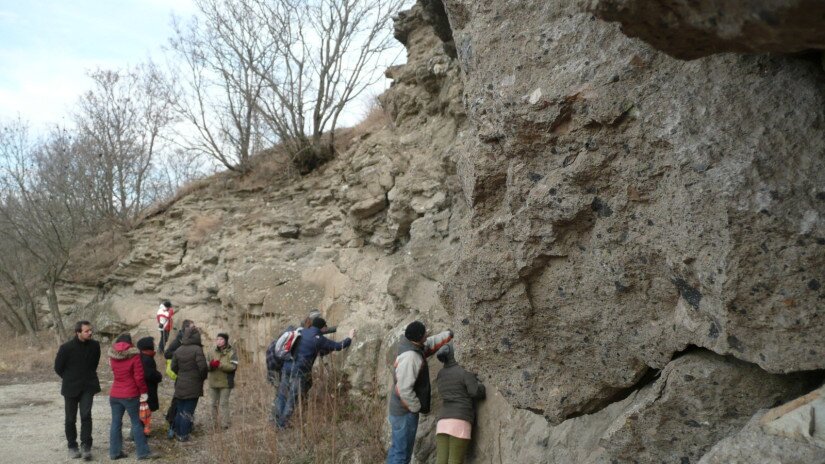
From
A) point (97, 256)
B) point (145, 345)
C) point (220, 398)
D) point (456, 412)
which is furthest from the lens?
point (97, 256)

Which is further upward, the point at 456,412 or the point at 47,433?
the point at 47,433

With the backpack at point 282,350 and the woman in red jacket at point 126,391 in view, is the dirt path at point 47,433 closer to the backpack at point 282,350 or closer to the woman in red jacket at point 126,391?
the woman in red jacket at point 126,391

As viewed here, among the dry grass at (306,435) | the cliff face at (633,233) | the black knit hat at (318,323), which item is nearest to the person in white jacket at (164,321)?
the dry grass at (306,435)

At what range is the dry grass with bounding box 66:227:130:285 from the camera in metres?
16.7

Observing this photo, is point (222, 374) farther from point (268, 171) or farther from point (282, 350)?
point (268, 171)

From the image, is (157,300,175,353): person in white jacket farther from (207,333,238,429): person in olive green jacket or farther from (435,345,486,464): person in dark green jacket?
(435,345,486,464): person in dark green jacket

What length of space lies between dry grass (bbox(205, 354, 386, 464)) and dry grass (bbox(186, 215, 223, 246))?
773 cm

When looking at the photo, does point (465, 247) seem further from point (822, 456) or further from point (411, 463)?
point (411, 463)

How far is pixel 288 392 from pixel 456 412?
2724 millimetres

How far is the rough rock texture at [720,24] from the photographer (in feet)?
5.55

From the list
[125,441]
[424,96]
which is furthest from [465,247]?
[125,441]

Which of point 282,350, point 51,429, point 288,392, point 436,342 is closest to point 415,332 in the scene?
point 436,342

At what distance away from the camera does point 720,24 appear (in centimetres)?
179

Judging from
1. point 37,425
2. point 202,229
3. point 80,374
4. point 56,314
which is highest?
point 202,229
